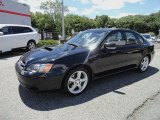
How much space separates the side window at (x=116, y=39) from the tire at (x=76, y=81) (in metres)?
1.19

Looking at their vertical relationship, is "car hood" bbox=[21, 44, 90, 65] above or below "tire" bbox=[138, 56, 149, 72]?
above

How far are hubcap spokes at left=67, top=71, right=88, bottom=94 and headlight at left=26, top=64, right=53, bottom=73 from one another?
588 mm

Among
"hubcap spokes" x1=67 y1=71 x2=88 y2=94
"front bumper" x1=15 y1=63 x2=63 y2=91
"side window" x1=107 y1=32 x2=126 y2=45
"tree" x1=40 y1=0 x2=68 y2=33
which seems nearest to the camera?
"front bumper" x1=15 y1=63 x2=63 y2=91

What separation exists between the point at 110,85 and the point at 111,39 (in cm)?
119

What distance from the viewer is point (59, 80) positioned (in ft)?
13.7

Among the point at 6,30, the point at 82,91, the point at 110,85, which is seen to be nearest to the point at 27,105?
the point at 82,91

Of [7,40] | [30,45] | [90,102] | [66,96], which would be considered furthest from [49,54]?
[30,45]

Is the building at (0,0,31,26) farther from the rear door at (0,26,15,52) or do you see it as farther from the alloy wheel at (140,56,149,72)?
the alloy wheel at (140,56,149,72)

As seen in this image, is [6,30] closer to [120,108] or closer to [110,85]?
[110,85]

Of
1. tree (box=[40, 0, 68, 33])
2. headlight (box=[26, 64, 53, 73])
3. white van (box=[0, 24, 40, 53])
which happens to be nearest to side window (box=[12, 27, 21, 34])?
white van (box=[0, 24, 40, 53])

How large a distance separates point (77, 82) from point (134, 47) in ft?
7.93

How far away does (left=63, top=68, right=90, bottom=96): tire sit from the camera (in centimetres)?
435

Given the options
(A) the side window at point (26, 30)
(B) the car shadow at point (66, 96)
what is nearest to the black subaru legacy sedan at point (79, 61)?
(B) the car shadow at point (66, 96)

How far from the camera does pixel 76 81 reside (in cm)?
456
